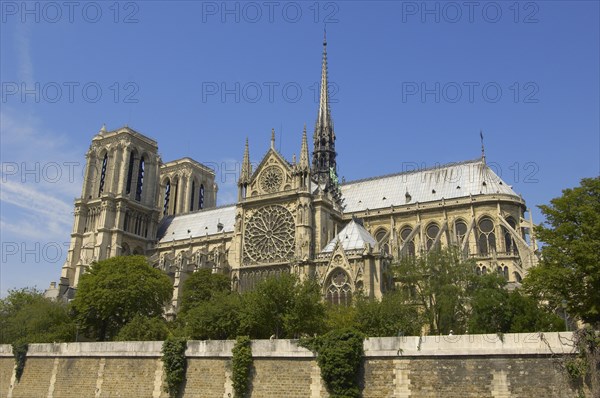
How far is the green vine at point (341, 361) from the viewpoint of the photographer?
23.9 m

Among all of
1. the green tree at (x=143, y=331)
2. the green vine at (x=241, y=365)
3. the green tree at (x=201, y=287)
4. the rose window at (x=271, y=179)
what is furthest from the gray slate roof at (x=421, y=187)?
the green vine at (x=241, y=365)

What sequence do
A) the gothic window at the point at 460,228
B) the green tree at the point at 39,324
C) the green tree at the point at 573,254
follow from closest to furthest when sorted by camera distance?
1. the green tree at the point at 573,254
2. the green tree at the point at 39,324
3. the gothic window at the point at 460,228

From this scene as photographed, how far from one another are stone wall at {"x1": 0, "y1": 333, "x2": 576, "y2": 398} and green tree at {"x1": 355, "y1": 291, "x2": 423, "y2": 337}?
22.0 feet

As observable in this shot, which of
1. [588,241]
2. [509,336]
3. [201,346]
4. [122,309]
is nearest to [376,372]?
[509,336]

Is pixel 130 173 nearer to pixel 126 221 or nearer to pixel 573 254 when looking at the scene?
pixel 126 221

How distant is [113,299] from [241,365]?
20705 mm

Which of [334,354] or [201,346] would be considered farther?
[201,346]

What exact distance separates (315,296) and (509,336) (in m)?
14.4

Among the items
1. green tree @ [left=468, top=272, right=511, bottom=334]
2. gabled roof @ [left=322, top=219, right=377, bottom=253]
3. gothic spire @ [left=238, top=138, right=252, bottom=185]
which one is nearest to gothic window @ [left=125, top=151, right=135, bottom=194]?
gothic spire @ [left=238, top=138, right=252, bottom=185]

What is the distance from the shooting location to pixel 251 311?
1330 inches

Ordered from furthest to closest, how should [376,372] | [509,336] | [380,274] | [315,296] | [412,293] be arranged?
[380,274] → [412,293] → [315,296] → [376,372] → [509,336]

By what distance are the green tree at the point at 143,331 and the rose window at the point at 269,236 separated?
1538 centimetres

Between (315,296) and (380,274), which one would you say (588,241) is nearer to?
(315,296)

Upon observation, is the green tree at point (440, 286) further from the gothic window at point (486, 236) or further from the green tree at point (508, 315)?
the gothic window at point (486, 236)
